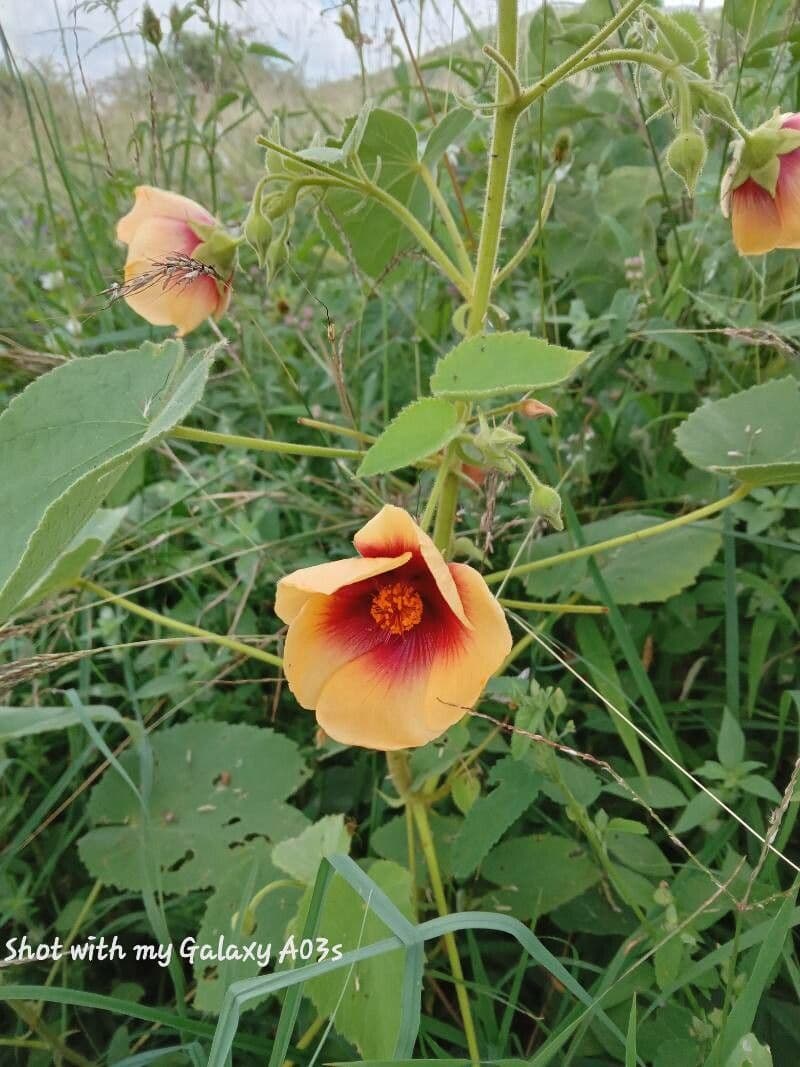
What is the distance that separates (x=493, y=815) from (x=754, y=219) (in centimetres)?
65

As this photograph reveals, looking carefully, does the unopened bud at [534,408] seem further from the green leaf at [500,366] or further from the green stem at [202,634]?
the green stem at [202,634]

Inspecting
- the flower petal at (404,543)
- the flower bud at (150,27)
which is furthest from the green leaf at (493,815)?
the flower bud at (150,27)

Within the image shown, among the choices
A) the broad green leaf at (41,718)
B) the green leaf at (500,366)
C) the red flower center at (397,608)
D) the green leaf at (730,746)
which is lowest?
the green leaf at (730,746)

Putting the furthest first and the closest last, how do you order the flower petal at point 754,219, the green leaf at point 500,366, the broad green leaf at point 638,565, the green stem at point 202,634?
1. the broad green leaf at point 638,565
2. the green stem at point 202,634
3. the flower petal at point 754,219
4. the green leaf at point 500,366

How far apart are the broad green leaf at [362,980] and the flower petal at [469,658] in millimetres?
214

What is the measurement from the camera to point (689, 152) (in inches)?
29.3

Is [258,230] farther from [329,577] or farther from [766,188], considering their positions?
[766,188]

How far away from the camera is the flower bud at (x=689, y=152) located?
740mm

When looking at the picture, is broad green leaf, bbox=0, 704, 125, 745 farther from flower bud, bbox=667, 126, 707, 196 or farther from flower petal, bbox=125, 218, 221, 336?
flower bud, bbox=667, 126, 707, 196

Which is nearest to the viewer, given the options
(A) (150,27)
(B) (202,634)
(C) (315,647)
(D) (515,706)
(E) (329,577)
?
(E) (329,577)

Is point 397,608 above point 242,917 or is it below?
above

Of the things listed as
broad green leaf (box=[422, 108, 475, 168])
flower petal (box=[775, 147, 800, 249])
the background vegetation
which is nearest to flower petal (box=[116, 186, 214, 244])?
the background vegetation

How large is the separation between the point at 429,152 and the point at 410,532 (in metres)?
0.53

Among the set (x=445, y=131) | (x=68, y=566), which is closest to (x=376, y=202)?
(x=445, y=131)
